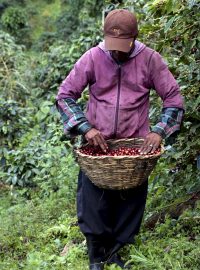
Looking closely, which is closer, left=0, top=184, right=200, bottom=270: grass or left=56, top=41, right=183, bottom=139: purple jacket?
left=56, top=41, right=183, bottom=139: purple jacket

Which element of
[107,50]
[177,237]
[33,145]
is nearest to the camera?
[107,50]

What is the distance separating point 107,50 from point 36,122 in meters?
5.00

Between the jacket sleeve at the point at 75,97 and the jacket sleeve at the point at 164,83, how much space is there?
37 cm

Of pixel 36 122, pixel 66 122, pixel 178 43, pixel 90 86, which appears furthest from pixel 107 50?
pixel 36 122

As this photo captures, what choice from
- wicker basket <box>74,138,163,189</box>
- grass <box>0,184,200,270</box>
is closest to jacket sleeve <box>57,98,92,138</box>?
wicker basket <box>74,138,163,189</box>

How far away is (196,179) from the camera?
3.87 meters

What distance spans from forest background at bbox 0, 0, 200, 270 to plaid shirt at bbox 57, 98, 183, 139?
19cm

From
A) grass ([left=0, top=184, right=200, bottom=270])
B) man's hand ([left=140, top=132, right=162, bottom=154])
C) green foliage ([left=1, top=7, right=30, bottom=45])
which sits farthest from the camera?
green foliage ([left=1, top=7, right=30, bottom=45])

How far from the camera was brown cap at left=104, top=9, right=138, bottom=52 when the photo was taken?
3062 millimetres

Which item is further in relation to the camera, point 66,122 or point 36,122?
point 36,122

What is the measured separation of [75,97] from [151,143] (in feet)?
1.78

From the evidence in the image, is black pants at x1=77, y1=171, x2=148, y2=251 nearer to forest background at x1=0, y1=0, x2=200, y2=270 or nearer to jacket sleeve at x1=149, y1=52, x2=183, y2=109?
forest background at x1=0, y1=0, x2=200, y2=270

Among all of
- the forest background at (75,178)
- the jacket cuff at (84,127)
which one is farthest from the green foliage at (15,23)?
the jacket cuff at (84,127)

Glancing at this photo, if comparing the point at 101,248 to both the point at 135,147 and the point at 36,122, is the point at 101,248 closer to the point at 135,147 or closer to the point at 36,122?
the point at 135,147
